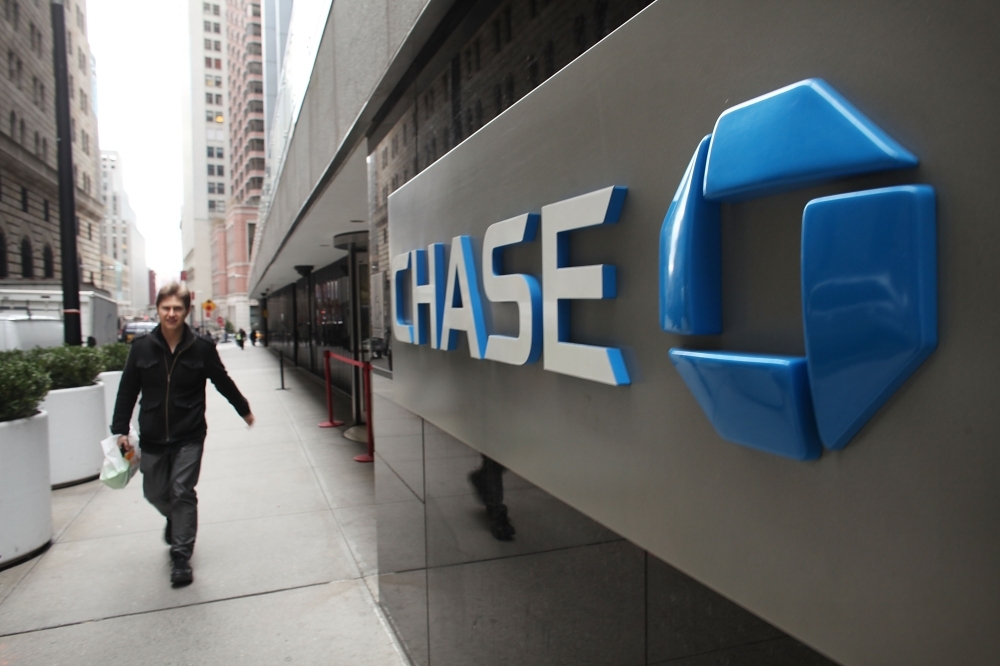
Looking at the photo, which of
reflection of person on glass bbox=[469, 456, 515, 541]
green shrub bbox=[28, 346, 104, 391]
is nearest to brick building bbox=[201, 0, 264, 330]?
green shrub bbox=[28, 346, 104, 391]

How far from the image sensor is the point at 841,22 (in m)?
1.12

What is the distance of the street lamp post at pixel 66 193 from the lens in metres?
9.36

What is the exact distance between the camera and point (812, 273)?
1.09 meters

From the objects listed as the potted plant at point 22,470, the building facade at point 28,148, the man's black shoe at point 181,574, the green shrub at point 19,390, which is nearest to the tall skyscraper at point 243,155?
the building facade at point 28,148

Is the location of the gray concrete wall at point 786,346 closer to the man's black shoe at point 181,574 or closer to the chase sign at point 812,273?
the chase sign at point 812,273

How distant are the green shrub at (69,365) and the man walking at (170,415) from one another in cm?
328

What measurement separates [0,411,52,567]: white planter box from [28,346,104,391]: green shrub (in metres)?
2.27

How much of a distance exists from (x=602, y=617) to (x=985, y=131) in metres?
1.54

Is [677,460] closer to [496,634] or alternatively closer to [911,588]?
[911,588]

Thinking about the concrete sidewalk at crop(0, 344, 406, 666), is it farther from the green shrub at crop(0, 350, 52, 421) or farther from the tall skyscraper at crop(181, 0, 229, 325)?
the tall skyscraper at crop(181, 0, 229, 325)

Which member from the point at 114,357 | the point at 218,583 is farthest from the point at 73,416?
the point at 218,583

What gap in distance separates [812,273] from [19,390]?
19.6ft

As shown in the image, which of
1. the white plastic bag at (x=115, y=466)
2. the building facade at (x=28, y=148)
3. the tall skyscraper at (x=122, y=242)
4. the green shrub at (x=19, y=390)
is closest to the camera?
the white plastic bag at (x=115, y=466)

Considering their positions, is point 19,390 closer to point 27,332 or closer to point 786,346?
point 786,346
